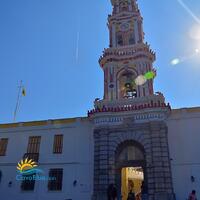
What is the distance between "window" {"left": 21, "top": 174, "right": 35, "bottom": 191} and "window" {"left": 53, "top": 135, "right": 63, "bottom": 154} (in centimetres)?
325

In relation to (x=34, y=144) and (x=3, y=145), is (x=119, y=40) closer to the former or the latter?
(x=34, y=144)

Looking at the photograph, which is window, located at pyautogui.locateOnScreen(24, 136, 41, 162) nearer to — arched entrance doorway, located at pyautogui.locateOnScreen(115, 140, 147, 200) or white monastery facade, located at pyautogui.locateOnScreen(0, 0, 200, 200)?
white monastery facade, located at pyautogui.locateOnScreen(0, 0, 200, 200)

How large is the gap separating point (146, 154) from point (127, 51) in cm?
1115

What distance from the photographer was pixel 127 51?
87.8ft

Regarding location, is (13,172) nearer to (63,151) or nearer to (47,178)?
(47,178)

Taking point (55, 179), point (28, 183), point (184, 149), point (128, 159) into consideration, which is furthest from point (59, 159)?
point (184, 149)

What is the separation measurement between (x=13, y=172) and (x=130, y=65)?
53.2ft

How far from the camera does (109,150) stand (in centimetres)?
2227

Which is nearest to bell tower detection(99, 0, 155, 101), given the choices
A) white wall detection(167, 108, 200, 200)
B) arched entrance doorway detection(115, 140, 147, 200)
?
white wall detection(167, 108, 200, 200)

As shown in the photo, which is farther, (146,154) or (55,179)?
(55,179)

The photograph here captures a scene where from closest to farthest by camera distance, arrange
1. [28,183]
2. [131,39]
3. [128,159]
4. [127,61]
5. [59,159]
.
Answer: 1. [128,159]
2. [28,183]
3. [59,159]
4. [127,61]
5. [131,39]

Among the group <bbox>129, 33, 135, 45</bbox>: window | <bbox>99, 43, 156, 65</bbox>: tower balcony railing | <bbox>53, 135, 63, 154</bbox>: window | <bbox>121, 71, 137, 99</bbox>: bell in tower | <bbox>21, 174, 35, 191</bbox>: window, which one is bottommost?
<bbox>21, 174, 35, 191</bbox>: window

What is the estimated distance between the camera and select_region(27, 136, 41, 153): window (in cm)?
2628

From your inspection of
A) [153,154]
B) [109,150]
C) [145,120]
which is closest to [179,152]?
[153,154]
